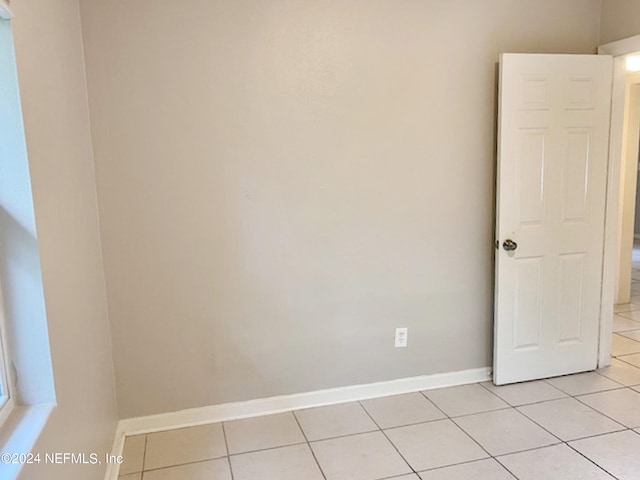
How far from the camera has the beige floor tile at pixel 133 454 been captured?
7.28 ft

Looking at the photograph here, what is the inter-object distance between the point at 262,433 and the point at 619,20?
3179 millimetres

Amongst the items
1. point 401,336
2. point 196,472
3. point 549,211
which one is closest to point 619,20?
point 549,211

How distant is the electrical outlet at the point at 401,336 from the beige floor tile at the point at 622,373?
1362mm

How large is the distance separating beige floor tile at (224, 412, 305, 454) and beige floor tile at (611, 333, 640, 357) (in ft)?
7.98

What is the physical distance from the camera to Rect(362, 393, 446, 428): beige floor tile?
260 cm

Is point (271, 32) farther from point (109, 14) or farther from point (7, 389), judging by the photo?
point (7, 389)

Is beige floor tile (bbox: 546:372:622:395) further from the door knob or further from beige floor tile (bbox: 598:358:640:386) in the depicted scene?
the door knob

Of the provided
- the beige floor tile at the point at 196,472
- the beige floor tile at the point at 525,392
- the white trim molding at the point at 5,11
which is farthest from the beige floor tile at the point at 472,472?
the white trim molding at the point at 5,11

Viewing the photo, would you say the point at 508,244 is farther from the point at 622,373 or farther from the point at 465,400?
the point at 622,373

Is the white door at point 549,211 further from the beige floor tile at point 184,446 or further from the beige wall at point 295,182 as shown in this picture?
the beige floor tile at point 184,446

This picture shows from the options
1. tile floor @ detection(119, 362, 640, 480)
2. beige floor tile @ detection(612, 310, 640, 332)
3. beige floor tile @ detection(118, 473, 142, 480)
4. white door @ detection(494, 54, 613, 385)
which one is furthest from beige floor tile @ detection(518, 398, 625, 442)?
beige floor tile @ detection(118, 473, 142, 480)

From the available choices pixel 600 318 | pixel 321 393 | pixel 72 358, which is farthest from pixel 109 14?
pixel 600 318

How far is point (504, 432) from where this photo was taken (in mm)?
2455

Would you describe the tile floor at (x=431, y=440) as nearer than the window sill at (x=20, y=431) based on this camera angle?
No
